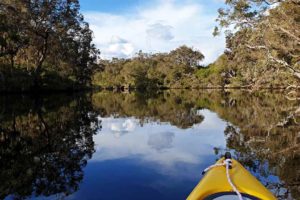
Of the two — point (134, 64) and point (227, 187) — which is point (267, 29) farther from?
point (134, 64)

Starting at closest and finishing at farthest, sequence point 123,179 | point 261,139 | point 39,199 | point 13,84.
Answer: point 39,199 < point 123,179 < point 261,139 < point 13,84

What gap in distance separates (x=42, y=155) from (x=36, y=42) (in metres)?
28.8

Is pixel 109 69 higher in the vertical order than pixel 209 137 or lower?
higher

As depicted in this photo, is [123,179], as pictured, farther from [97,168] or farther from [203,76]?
[203,76]

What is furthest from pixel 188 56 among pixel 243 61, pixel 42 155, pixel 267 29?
pixel 42 155

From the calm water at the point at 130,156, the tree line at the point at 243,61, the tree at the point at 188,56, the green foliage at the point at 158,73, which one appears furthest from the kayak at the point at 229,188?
the tree at the point at 188,56

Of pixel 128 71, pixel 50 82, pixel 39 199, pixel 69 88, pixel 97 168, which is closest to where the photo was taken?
pixel 39 199

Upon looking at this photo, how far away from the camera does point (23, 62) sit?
127 feet

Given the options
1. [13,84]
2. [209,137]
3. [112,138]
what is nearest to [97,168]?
[112,138]

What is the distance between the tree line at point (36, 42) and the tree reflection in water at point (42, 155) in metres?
18.0

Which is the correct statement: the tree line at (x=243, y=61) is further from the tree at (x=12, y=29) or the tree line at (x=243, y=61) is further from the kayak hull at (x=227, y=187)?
the tree at (x=12, y=29)

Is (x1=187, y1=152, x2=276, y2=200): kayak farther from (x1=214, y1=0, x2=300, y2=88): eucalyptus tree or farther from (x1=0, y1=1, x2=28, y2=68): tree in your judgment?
(x1=0, y1=1, x2=28, y2=68): tree

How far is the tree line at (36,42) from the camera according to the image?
31.9 metres

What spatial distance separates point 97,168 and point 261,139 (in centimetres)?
594
